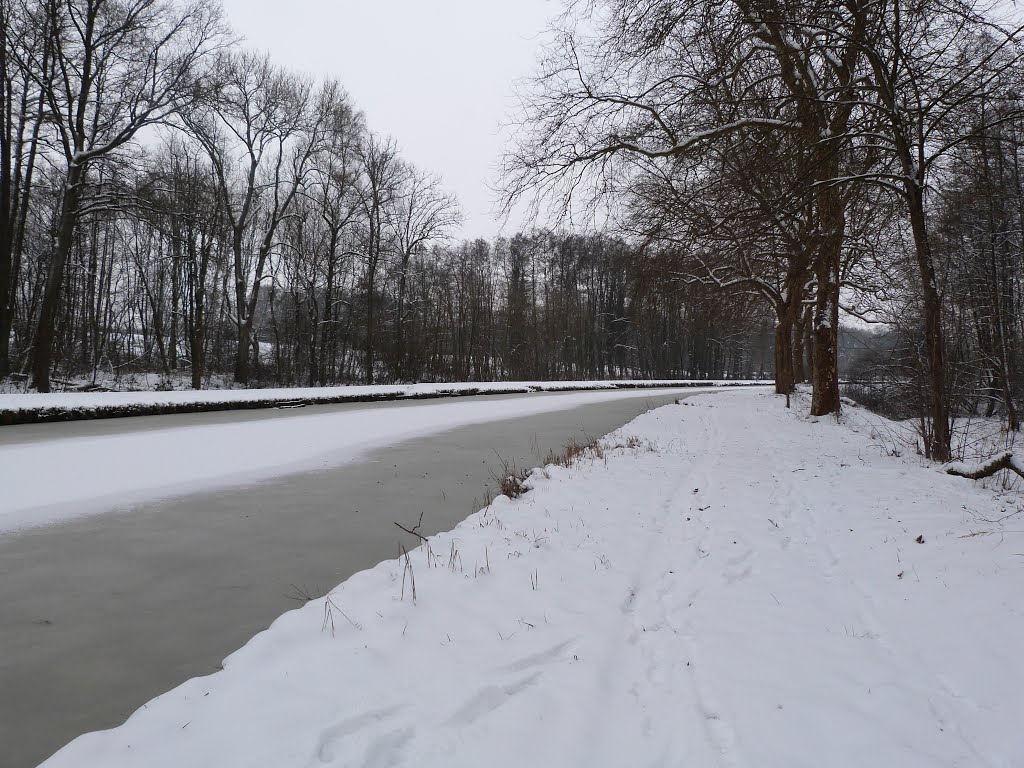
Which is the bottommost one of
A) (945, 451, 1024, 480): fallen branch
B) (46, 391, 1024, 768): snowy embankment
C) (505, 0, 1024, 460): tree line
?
(46, 391, 1024, 768): snowy embankment

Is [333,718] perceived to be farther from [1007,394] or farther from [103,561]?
[1007,394]

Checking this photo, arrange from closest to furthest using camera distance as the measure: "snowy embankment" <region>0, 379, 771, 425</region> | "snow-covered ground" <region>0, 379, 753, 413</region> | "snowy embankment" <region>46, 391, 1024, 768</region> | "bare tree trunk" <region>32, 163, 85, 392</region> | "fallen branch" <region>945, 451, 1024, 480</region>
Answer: "snowy embankment" <region>46, 391, 1024, 768</region>
"fallen branch" <region>945, 451, 1024, 480</region>
"snowy embankment" <region>0, 379, 771, 425</region>
"snow-covered ground" <region>0, 379, 753, 413</region>
"bare tree trunk" <region>32, 163, 85, 392</region>

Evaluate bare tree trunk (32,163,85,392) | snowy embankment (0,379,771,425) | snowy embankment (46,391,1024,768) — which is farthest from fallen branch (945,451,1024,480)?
bare tree trunk (32,163,85,392)

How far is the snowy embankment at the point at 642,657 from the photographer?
1.93 meters

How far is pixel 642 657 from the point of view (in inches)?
101

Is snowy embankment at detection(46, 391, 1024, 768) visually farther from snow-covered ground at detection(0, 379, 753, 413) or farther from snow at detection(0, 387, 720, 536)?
snow-covered ground at detection(0, 379, 753, 413)

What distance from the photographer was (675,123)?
27.7 feet

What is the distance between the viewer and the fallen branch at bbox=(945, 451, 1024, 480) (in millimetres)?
5086

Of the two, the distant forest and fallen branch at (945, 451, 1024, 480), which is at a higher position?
the distant forest

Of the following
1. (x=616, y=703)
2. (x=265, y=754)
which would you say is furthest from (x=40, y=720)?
(x=616, y=703)

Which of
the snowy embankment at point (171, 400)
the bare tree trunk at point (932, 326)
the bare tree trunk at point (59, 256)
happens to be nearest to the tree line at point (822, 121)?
the bare tree trunk at point (932, 326)

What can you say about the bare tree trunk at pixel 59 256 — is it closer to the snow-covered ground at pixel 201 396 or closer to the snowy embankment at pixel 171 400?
the snow-covered ground at pixel 201 396

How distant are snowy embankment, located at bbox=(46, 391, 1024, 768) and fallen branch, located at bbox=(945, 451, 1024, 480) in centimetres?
61

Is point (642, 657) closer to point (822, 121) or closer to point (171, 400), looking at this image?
point (822, 121)
